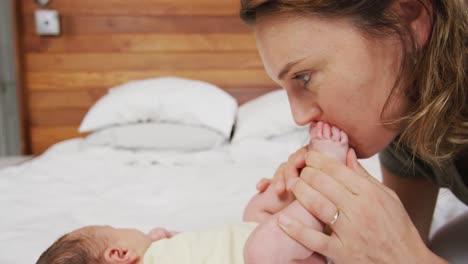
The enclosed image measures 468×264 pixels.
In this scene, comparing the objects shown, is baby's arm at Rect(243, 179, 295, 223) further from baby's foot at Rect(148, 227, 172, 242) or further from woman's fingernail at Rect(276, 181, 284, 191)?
baby's foot at Rect(148, 227, 172, 242)

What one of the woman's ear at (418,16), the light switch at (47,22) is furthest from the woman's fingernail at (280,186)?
the light switch at (47,22)

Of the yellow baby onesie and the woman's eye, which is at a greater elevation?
the woman's eye

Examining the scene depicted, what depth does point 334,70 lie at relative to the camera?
0.70 meters

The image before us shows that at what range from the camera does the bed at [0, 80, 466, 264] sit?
115 cm

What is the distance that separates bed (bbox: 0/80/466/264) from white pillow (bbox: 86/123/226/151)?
2 centimetres

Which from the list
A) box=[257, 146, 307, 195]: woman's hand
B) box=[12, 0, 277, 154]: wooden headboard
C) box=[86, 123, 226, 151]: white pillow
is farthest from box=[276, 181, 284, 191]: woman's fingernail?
box=[12, 0, 277, 154]: wooden headboard

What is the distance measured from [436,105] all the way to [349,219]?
0.85ft

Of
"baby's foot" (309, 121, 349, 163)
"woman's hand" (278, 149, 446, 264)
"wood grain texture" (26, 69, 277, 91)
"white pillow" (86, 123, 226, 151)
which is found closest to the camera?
"woman's hand" (278, 149, 446, 264)

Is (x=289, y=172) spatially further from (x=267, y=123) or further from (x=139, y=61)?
(x=139, y=61)

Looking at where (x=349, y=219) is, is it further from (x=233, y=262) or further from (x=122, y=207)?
(x=122, y=207)

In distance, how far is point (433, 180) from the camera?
3.67 ft

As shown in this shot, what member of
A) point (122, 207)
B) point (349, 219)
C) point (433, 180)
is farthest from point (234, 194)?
point (349, 219)

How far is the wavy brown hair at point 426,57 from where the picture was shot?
0.67m

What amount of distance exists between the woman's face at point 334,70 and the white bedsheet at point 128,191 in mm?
511
